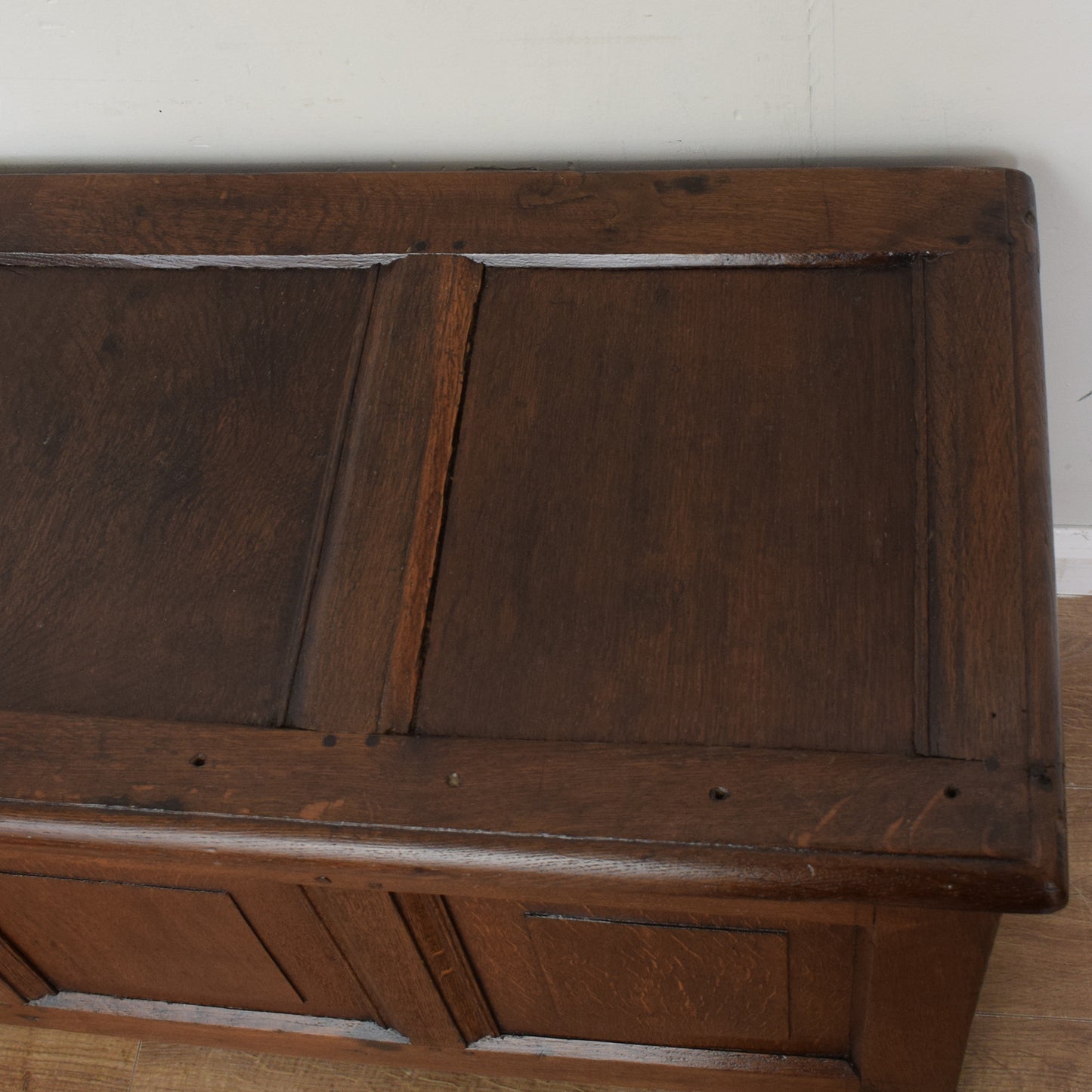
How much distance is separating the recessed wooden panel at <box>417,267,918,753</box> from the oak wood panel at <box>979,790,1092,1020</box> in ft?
2.33

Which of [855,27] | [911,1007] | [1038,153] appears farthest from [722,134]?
[911,1007]

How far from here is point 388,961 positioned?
96 centimetres

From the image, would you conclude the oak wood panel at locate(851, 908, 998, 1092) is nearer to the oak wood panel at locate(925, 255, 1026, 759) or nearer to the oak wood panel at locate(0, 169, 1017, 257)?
the oak wood panel at locate(925, 255, 1026, 759)

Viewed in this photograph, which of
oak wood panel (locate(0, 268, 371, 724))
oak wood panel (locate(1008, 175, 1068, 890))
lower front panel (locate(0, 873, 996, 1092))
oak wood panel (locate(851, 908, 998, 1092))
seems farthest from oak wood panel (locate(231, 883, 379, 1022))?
oak wood panel (locate(1008, 175, 1068, 890))

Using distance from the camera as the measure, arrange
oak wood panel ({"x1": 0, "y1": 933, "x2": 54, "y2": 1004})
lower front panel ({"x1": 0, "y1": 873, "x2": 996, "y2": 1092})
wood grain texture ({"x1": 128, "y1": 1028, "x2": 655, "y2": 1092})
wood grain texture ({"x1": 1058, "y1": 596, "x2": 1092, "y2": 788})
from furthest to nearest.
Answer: wood grain texture ({"x1": 1058, "y1": 596, "x2": 1092, "y2": 788})
wood grain texture ({"x1": 128, "y1": 1028, "x2": 655, "y2": 1092})
oak wood panel ({"x1": 0, "y1": 933, "x2": 54, "y2": 1004})
lower front panel ({"x1": 0, "y1": 873, "x2": 996, "y2": 1092})

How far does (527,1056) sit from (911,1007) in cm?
42

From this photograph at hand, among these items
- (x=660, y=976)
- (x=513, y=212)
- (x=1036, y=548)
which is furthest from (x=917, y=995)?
(x=513, y=212)

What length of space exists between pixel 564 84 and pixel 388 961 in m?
0.75

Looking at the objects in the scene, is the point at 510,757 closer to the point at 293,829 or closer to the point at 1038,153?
the point at 293,829

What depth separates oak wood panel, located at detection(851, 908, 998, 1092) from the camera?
2.49 ft

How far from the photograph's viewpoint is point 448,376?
2.72 feet

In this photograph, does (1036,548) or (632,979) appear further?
(632,979)

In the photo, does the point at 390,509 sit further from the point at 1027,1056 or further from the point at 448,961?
the point at 1027,1056

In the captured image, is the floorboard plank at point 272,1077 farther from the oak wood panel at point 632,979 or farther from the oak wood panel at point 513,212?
the oak wood panel at point 513,212
